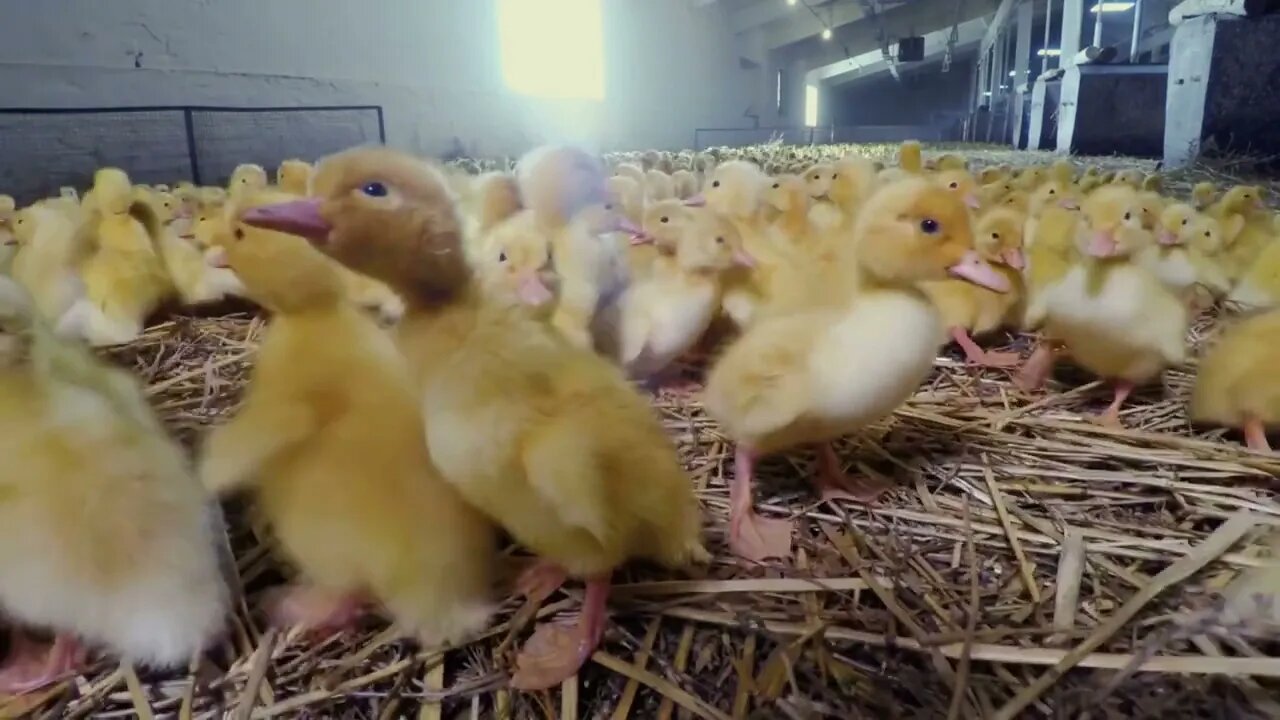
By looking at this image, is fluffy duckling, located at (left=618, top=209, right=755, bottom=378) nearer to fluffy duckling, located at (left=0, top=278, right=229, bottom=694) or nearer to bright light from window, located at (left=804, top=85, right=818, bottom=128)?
fluffy duckling, located at (left=0, top=278, right=229, bottom=694)

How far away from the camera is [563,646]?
2.79 feet

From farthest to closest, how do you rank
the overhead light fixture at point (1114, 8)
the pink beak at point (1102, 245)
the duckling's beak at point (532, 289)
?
the overhead light fixture at point (1114, 8) → the pink beak at point (1102, 245) → the duckling's beak at point (532, 289)

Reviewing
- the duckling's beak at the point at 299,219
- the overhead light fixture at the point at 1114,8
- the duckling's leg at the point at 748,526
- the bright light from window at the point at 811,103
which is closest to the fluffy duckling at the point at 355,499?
the duckling's beak at the point at 299,219

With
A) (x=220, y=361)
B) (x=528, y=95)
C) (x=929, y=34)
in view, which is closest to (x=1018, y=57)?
(x=929, y=34)

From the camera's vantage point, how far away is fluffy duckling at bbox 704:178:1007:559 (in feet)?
3.51

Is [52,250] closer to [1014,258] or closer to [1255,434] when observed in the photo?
[1014,258]

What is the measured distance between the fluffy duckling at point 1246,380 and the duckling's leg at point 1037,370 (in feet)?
0.99

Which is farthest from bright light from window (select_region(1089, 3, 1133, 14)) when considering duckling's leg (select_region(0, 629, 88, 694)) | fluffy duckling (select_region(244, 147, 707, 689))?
duckling's leg (select_region(0, 629, 88, 694))

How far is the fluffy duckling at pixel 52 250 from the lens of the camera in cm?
166

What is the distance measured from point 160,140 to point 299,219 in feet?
4.53

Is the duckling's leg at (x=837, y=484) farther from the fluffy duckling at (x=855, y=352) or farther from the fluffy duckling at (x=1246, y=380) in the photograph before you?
the fluffy duckling at (x=1246, y=380)

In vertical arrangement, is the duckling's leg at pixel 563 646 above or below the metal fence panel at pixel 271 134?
below

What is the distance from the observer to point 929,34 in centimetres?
1562

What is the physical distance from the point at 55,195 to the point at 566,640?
69.6 inches
